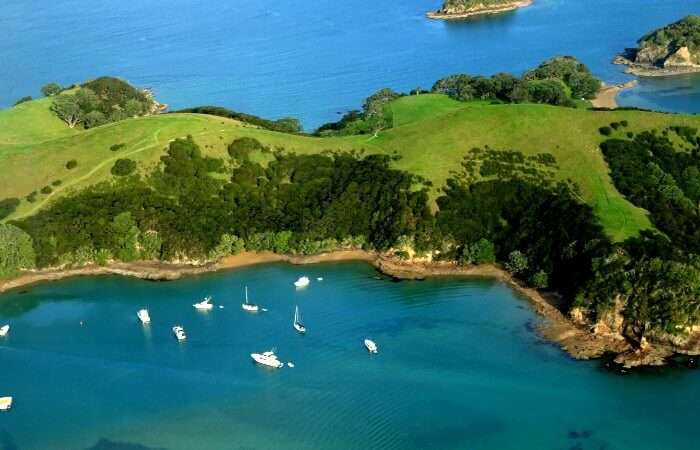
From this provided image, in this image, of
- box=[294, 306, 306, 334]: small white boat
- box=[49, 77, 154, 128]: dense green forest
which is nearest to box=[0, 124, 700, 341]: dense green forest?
box=[294, 306, 306, 334]: small white boat

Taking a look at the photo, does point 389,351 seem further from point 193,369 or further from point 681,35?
point 681,35

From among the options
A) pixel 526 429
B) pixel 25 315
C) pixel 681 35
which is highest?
pixel 681 35

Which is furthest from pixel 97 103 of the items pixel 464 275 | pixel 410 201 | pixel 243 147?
pixel 464 275

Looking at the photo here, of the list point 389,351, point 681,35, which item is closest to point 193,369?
point 389,351

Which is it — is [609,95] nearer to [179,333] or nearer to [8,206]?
[179,333]

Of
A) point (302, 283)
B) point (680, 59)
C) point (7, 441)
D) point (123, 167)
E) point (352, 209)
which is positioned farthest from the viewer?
point (680, 59)
